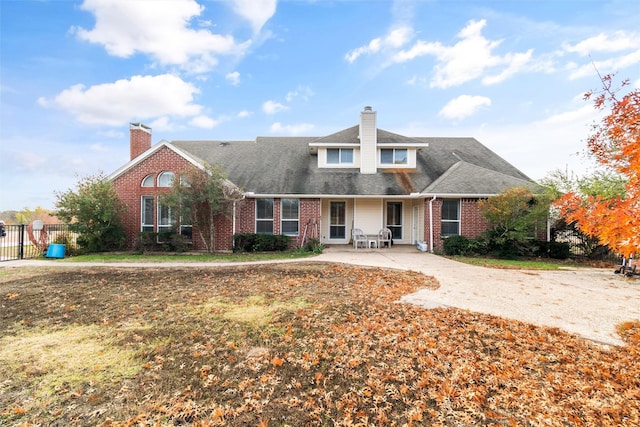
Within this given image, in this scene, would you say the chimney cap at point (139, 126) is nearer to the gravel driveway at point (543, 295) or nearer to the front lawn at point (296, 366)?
the front lawn at point (296, 366)

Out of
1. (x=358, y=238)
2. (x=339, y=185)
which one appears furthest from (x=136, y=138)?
(x=358, y=238)

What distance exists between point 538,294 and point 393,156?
1159cm

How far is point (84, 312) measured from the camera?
574 cm

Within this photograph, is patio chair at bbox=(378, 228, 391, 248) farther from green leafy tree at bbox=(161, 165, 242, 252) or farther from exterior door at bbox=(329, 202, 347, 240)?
green leafy tree at bbox=(161, 165, 242, 252)

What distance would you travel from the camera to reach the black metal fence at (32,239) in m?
12.6

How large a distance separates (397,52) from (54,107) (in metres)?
18.4

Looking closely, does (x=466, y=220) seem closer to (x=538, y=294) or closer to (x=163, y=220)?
(x=538, y=294)

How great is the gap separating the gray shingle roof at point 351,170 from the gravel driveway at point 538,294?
4918 mm

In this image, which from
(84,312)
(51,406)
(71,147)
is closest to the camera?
(51,406)

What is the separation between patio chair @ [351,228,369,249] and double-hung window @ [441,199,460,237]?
3998mm

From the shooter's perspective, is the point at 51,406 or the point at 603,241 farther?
the point at 603,241

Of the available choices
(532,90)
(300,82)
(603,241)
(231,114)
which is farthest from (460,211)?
(231,114)

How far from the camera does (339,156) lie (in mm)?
17406

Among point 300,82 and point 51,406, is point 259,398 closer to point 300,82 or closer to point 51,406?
point 51,406
